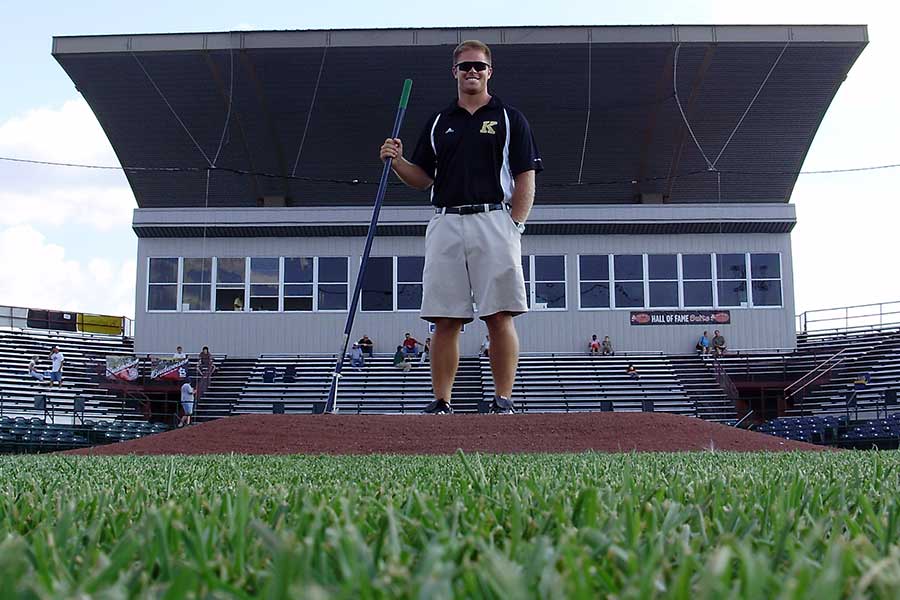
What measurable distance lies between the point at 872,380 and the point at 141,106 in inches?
861

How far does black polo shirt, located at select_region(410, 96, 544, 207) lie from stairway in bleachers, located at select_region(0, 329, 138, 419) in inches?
722

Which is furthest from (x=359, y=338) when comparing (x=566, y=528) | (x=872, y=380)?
(x=566, y=528)

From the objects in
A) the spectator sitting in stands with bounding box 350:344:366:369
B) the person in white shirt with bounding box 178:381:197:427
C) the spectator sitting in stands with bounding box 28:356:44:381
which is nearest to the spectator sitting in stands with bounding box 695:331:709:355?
the spectator sitting in stands with bounding box 350:344:366:369

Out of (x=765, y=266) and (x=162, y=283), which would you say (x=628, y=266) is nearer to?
(x=765, y=266)

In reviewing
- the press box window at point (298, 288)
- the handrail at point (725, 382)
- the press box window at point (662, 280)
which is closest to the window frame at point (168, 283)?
the press box window at point (298, 288)

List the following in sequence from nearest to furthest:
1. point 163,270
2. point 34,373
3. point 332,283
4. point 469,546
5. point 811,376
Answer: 1. point 469,546
2. point 811,376
3. point 34,373
4. point 332,283
5. point 163,270

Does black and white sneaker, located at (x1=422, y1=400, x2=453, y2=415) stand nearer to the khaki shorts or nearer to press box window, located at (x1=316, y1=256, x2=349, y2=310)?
the khaki shorts

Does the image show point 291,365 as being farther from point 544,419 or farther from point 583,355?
point 544,419

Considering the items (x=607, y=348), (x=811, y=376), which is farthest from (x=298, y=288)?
(x=811, y=376)

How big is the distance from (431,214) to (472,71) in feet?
71.6

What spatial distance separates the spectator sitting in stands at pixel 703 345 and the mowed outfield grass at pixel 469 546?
25.2 metres

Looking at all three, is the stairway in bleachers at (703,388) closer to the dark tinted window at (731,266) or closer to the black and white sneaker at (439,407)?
the dark tinted window at (731,266)

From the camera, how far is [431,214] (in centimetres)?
2755

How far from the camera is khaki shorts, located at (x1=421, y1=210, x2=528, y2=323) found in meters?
5.61
